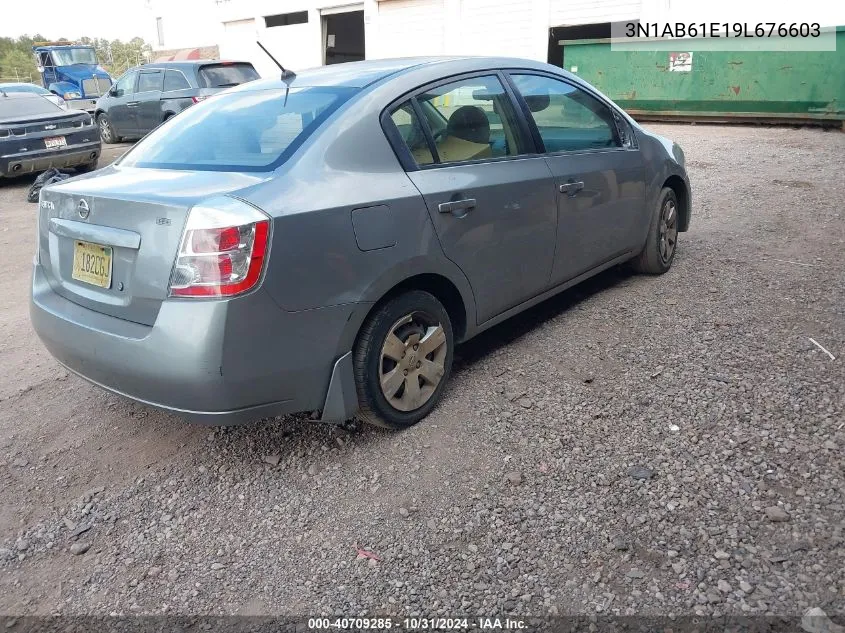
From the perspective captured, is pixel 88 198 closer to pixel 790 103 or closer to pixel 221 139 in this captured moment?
pixel 221 139

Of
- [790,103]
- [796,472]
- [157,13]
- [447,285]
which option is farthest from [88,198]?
[157,13]

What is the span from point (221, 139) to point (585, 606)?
8.16 ft

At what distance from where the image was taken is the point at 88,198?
299 centimetres

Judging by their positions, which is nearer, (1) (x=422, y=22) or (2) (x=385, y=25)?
(1) (x=422, y=22)

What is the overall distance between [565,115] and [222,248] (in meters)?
2.51

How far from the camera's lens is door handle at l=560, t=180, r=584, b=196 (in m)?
4.05

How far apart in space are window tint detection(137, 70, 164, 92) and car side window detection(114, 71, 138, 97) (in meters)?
0.33

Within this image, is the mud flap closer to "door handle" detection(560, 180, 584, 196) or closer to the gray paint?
the gray paint

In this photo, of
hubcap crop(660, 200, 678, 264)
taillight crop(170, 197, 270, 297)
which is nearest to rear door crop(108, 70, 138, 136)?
hubcap crop(660, 200, 678, 264)

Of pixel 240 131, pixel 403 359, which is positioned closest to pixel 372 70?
pixel 240 131

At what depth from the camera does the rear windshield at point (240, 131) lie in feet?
10.2

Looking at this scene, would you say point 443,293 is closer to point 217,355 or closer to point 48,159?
point 217,355

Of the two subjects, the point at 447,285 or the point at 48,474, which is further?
the point at 447,285

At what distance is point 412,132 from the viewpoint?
336 centimetres
